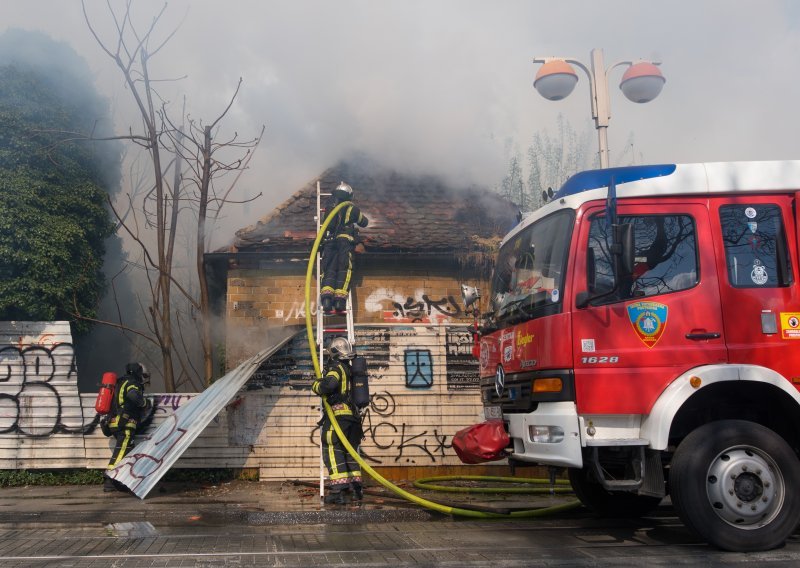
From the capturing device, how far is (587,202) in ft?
18.3

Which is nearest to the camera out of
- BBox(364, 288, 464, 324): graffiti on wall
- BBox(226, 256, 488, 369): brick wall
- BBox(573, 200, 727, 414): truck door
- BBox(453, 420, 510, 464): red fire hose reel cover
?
BBox(573, 200, 727, 414): truck door

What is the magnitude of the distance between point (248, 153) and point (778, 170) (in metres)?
9.57

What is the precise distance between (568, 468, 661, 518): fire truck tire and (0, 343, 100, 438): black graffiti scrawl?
6.40m

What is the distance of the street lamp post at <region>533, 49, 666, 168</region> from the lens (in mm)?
7910

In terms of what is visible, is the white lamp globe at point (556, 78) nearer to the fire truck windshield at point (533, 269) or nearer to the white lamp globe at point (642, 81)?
the white lamp globe at point (642, 81)

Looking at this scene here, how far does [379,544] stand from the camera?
570 cm

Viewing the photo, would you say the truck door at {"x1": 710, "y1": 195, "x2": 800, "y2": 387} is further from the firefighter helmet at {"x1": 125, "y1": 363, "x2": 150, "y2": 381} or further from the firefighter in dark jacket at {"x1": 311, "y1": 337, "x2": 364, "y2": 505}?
the firefighter helmet at {"x1": 125, "y1": 363, "x2": 150, "y2": 381}

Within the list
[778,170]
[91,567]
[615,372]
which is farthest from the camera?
[778,170]

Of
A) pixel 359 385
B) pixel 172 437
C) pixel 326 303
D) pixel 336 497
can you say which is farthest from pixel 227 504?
pixel 326 303

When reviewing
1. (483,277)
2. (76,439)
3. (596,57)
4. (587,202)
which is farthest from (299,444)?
(596,57)

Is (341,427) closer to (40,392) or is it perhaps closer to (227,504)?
(227,504)

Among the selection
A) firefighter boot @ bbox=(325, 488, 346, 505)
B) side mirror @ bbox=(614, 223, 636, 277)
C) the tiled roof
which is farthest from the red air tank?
side mirror @ bbox=(614, 223, 636, 277)

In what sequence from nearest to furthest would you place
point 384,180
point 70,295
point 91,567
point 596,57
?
point 91,567 → point 596,57 → point 70,295 → point 384,180

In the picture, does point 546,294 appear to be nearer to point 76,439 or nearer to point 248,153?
point 76,439
